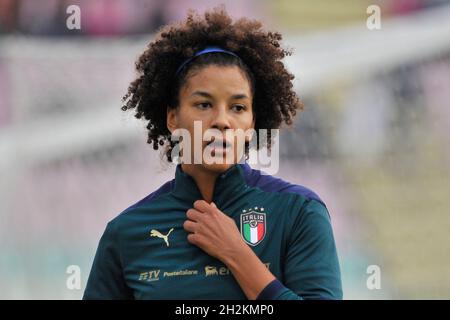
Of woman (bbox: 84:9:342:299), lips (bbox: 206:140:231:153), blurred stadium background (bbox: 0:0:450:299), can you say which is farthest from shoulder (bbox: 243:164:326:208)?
blurred stadium background (bbox: 0:0:450:299)

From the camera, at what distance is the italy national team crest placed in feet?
5.65

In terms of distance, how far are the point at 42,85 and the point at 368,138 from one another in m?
1.49

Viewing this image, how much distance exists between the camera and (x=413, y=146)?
146 inches

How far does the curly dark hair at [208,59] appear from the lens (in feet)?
6.28

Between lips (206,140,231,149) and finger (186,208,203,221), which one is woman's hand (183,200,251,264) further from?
lips (206,140,231,149)

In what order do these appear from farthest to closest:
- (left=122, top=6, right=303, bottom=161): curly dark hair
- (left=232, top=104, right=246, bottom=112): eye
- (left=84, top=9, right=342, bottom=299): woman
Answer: (left=122, top=6, right=303, bottom=161): curly dark hair
(left=232, top=104, right=246, bottom=112): eye
(left=84, top=9, right=342, bottom=299): woman

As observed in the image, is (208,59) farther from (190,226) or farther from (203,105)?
(190,226)

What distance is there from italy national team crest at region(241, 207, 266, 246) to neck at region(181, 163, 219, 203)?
0.39 feet

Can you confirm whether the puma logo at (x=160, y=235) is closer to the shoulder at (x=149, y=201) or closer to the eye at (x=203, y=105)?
the shoulder at (x=149, y=201)

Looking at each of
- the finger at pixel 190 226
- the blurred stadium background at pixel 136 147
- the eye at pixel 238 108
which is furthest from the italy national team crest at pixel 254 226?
the blurred stadium background at pixel 136 147

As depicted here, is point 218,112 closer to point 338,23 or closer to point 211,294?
point 211,294

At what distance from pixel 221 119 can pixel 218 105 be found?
40 millimetres
